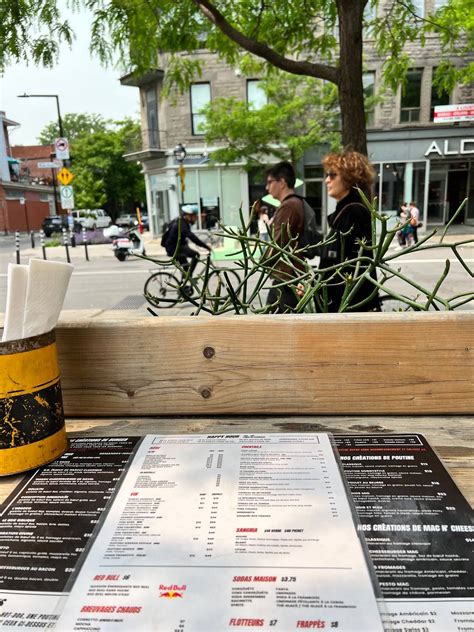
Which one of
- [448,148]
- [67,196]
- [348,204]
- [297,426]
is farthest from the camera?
[448,148]

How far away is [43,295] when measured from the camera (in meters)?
0.98

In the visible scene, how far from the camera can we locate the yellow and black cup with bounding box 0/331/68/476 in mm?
943

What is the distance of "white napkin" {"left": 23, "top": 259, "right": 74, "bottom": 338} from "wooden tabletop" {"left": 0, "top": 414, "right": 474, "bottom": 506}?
28 cm

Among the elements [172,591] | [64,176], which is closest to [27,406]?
[172,591]

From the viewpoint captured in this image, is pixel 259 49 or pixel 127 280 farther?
pixel 127 280

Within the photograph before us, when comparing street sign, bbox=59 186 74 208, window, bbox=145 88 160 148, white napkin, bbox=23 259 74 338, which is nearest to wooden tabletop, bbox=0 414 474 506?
white napkin, bbox=23 259 74 338

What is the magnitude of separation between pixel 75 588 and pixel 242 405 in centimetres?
57

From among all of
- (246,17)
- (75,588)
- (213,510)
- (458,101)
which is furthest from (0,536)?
(458,101)

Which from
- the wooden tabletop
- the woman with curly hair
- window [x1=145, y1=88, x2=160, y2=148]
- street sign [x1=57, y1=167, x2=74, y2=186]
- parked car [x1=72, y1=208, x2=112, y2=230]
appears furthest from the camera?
parked car [x1=72, y1=208, x2=112, y2=230]

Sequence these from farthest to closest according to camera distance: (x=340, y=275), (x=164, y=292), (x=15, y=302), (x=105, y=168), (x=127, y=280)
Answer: (x=105, y=168) < (x=127, y=280) < (x=164, y=292) < (x=340, y=275) < (x=15, y=302)

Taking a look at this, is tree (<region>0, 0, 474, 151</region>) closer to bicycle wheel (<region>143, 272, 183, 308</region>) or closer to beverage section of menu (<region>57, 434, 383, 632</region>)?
bicycle wheel (<region>143, 272, 183, 308</region>)

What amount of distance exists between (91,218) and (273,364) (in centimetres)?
3691

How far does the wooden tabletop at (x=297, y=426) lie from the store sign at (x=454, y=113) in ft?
70.4

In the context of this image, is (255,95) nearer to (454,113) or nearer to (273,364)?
(454,113)
